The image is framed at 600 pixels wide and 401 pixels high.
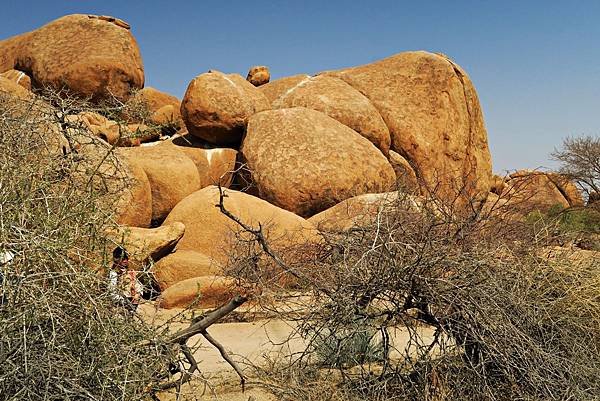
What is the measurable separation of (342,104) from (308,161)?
10.5ft

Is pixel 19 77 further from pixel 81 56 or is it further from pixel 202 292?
pixel 202 292

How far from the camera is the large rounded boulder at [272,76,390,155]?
1636cm

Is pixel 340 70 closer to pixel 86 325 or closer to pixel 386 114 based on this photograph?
pixel 386 114

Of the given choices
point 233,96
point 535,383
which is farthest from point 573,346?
point 233,96

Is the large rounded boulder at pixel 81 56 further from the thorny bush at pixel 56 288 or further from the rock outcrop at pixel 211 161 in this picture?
the thorny bush at pixel 56 288

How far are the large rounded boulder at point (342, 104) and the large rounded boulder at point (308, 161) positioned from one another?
3.71 ft

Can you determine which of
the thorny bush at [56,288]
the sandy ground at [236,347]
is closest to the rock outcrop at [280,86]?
the sandy ground at [236,347]

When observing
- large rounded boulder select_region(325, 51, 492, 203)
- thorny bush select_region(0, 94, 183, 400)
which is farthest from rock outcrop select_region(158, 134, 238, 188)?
thorny bush select_region(0, 94, 183, 400)

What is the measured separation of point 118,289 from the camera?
3801mm

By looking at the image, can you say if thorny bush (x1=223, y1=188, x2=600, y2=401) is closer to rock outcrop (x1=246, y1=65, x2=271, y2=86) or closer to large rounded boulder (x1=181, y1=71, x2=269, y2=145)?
large rounded boulder (x1=181, y1=71, x2=269, y2=145)

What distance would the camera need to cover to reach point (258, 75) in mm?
22312

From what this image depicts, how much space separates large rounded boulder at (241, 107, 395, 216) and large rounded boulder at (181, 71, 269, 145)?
685 mm

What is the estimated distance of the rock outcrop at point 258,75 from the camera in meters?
22.3

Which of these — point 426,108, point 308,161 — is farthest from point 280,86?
point 308,161
